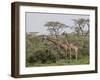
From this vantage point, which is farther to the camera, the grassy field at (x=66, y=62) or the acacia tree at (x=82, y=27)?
the acacia tree at (x=82, y=27)

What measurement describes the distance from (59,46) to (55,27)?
0.49ft

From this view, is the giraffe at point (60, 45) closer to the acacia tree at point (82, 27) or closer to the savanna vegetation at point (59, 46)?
the savanna vegetation at point (59, 46)

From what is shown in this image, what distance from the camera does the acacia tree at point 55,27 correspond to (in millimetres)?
1944

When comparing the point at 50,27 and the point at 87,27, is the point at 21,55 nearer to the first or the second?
the point at 50,27

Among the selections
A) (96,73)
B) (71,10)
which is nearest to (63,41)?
(71,10)

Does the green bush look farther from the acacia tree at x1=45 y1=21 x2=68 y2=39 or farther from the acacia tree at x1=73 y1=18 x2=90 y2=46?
the acacia tree at x1=73 y1=18 x2=90 y2=46

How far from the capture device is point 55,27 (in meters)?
1.96

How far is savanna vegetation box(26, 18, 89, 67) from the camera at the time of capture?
6.22 ft

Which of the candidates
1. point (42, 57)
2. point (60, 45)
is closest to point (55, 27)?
point (60, 45)

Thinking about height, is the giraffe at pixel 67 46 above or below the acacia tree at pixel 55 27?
below

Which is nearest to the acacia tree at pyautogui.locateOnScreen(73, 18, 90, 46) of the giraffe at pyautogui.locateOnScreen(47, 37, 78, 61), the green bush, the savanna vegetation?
the savanna vegetation

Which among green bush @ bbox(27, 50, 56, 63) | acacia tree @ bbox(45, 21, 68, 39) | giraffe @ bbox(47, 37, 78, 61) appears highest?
acacia tree @ bbox(45, 21, 68, 39)

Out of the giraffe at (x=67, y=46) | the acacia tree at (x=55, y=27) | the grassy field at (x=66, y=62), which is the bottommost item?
the grassy field at (x=66, y=62)

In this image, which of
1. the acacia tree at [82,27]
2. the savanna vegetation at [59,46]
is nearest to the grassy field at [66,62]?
the savanna vegetation at [59,46]
